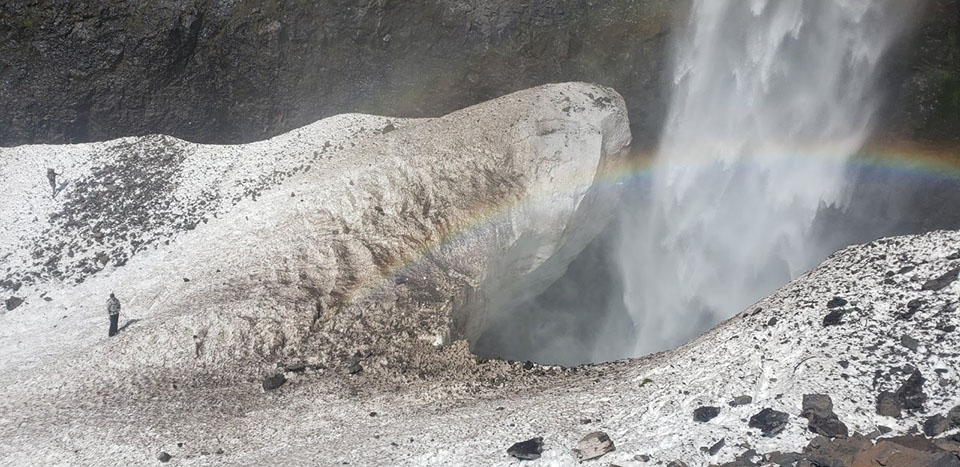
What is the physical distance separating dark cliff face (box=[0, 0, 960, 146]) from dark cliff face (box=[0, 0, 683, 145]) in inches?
1.1

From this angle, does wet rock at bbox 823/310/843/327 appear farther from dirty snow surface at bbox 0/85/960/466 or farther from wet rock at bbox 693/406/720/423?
wet rock at bbox 693/406/720/423

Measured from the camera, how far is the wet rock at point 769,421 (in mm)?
10266

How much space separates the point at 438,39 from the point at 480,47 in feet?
3.49

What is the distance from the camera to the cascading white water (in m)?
20.5

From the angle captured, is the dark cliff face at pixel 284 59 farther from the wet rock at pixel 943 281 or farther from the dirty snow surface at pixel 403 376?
the wet rock at pixel 943 281

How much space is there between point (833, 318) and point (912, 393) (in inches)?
76.4

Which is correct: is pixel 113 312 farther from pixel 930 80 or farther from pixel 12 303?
pixel 930 80

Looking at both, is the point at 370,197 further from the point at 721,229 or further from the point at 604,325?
the point at 721,229

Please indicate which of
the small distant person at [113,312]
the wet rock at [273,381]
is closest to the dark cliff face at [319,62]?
the small distant person at [113,312]

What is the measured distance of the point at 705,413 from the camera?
435 inches

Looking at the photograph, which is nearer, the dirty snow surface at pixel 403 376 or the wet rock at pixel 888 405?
the wet rock at pixel 888 405

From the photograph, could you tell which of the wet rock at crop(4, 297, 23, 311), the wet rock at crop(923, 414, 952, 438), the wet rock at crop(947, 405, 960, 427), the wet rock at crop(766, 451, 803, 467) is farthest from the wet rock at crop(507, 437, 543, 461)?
the wet rock at crop(4, 297, 23, 311)

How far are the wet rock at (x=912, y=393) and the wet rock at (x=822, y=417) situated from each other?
31.5 inches

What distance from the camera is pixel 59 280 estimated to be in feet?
→ 59.2
